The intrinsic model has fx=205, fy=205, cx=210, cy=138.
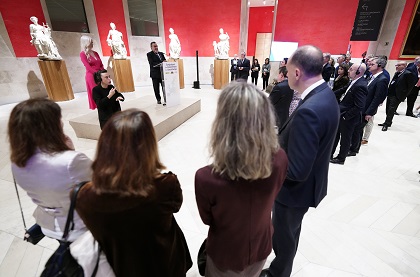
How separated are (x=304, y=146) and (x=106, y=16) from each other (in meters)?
10.0

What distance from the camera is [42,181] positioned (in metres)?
0.97

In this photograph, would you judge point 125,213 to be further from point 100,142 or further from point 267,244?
point 267,244

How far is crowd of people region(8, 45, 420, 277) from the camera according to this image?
2.54 feet

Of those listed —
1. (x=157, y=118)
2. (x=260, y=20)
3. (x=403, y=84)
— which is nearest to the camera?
(x=157, y=118)

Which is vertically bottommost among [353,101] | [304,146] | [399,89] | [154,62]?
[399,89]

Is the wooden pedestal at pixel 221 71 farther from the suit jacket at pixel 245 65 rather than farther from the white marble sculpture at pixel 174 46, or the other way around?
the white marble sculpture at pixel 174 46

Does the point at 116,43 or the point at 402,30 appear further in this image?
the point at 116,43

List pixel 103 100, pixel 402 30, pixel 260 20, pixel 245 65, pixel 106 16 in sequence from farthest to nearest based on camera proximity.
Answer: pixel 260 20, pixel 106 16, pixel 245 65, pixel 402 30, pixel 103 100

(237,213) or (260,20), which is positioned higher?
(260,20)

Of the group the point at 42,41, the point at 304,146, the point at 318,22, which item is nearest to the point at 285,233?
the point at 304,146

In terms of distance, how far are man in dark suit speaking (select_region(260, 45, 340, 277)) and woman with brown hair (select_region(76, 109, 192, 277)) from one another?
68 centimetres

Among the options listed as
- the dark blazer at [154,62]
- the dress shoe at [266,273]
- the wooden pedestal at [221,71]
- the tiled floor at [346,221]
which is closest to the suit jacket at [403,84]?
the tiled floor at [346,221]

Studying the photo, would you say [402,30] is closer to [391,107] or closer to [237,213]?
[391,107]

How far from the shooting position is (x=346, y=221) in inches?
86.9
